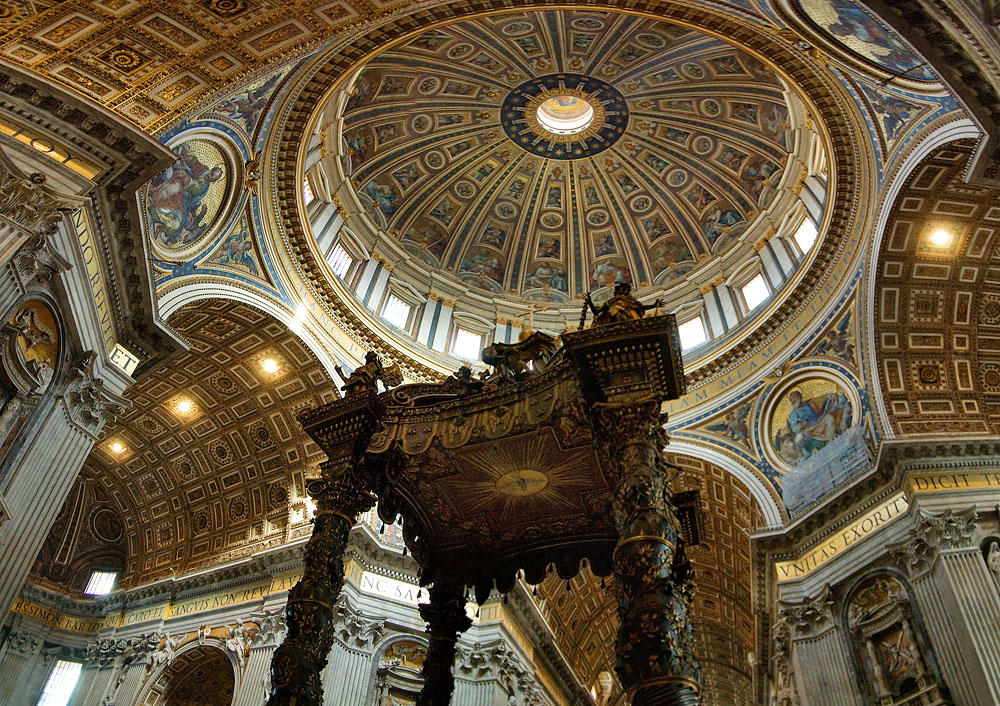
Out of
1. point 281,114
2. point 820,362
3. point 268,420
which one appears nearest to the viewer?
point 281,114

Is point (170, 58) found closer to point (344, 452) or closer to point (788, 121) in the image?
point (344, 452)

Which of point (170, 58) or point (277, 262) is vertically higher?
point (277, 262)

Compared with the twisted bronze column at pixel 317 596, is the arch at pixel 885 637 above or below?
above

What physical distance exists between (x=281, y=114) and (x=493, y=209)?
10.1 metres

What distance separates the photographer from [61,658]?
1623 centimetres

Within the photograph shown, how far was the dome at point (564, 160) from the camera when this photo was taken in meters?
19.5

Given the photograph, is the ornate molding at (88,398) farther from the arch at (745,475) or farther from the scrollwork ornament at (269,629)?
the arch at (745,475)

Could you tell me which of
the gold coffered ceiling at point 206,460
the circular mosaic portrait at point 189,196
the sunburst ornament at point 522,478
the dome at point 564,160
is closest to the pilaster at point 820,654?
the sunburst ornament at point 522,478

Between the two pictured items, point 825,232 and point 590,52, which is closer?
point 825,232

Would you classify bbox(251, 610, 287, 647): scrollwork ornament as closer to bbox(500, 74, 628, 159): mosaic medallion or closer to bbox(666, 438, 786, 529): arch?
bbox(666, 438, 786, 529): arch

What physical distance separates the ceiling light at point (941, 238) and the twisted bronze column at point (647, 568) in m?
9.38

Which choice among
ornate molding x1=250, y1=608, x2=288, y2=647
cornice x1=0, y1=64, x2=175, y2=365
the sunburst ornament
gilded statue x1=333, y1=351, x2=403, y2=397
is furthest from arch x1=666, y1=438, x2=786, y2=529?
cornice x1=0, y1=64, x2=175, y2=365

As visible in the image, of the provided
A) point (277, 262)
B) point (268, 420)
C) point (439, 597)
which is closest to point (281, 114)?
point (277, 262)

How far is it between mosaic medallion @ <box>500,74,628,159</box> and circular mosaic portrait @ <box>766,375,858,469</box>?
970 cm
